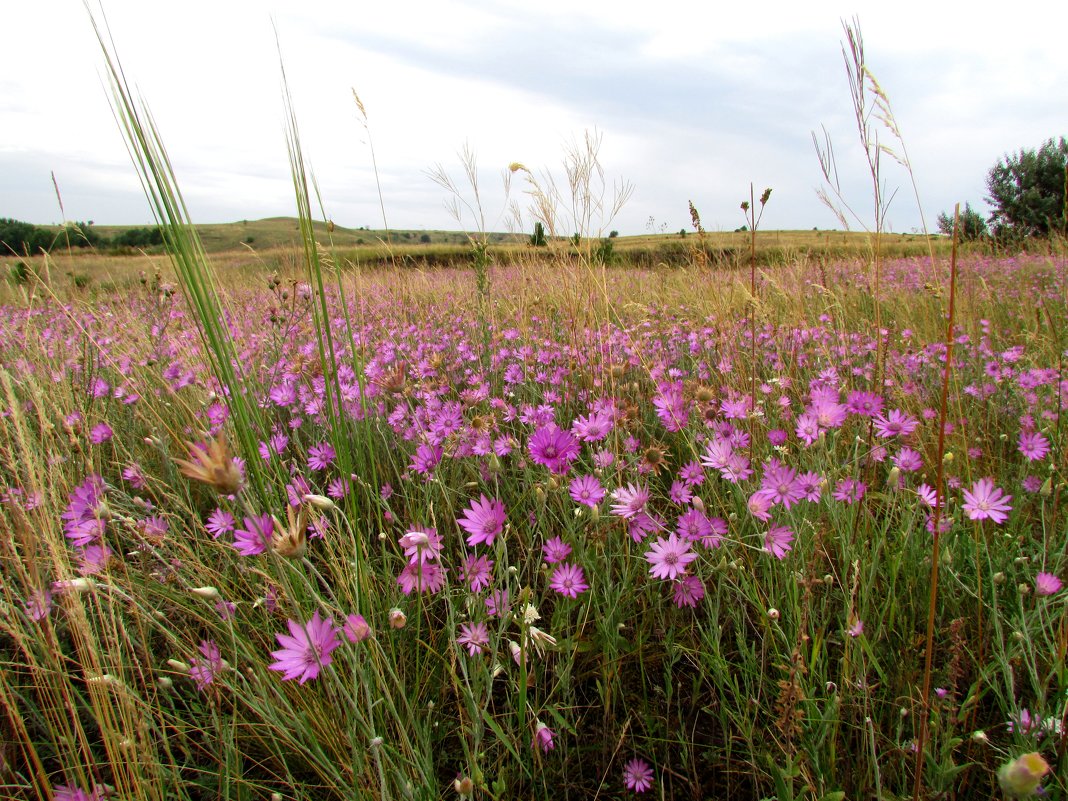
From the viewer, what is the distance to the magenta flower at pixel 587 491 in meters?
1.27

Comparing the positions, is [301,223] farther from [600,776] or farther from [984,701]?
[984,701]

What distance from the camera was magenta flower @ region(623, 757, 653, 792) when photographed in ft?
3.48

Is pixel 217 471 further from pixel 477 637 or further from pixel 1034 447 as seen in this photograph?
pixel 1034 447

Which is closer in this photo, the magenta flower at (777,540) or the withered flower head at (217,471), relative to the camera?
the withered flower head at (217,471)

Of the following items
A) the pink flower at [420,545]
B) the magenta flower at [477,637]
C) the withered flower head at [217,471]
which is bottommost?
the magenta flower at [477,637]

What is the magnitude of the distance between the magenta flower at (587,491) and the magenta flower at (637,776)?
20.2 inches

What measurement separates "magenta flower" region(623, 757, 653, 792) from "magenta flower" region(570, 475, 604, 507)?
51cm

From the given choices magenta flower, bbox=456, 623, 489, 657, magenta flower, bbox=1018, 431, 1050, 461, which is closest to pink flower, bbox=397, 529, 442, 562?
magenta flower, bbox=456, 623, 489, 657

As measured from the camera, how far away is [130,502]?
1.67 metres

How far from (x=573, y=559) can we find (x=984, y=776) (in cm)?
89

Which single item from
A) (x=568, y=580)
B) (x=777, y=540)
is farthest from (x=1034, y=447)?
(x=568, y=580)

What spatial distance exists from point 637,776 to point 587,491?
571 millimetres

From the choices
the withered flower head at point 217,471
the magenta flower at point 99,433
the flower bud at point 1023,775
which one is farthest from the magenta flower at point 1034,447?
the magenta flower at point 99,433

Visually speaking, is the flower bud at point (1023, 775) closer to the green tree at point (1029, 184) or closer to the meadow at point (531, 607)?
the meadow at point (531, 607)
